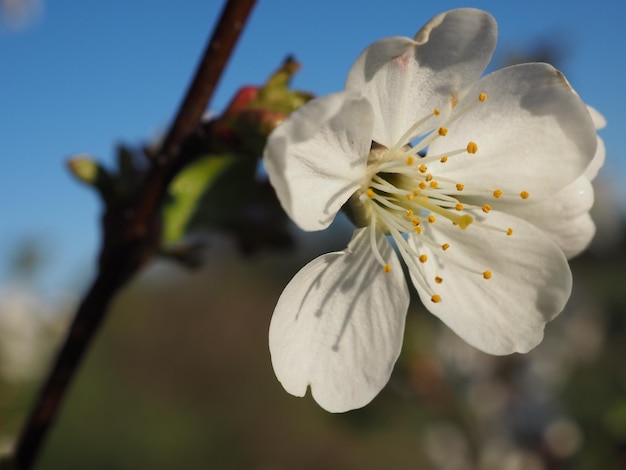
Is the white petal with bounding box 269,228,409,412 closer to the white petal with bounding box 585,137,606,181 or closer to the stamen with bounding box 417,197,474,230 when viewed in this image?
the stamen with bounding box 417,197,474,230

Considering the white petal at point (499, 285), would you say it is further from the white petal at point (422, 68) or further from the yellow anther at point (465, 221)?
the white petal at point (422, 68)

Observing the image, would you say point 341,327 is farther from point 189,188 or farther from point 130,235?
point 189,188

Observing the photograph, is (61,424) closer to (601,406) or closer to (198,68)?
(601,406)

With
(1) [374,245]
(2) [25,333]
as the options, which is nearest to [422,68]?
(1) [374,245]

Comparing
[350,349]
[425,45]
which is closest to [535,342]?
[350,349]

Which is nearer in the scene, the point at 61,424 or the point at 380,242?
the point at 380,242

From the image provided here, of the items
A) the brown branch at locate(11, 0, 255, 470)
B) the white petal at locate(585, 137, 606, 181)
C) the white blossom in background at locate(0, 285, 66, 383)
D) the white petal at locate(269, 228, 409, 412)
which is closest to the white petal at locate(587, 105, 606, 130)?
the white petal at locate(585, 137, 606, 181)
